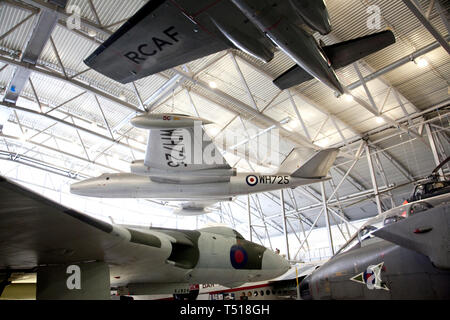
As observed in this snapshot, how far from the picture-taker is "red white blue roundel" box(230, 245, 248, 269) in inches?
260

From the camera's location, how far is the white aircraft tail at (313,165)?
12.4 m

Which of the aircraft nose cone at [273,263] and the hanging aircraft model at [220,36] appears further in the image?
the aircraft nose cone at [273,263]

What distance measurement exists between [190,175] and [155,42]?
6.09 m

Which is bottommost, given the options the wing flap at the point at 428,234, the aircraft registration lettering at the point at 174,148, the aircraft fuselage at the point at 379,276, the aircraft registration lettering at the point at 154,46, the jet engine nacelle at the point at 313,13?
the aircraft fuselage at the point at 379,276

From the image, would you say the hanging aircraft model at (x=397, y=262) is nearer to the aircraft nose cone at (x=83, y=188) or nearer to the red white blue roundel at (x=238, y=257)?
the red white blue roundel at (x=238, y=257)

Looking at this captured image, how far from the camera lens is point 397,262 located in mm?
3355

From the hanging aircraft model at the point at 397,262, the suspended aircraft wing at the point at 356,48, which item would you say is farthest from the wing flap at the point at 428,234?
the suspended aircraft wing at the point at 356,48

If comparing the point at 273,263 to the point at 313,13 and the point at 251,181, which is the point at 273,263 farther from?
the point at 251,181

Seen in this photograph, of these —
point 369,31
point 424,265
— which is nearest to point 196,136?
point 369,31

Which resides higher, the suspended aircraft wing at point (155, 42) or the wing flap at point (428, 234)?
the suspended aircraft wing at point (155, 42)

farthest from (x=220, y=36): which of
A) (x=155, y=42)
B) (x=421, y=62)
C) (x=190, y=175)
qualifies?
(x=421, y=62)

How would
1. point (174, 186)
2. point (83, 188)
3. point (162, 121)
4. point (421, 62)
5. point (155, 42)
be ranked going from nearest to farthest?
point (155, 42)
point (162, 121)
point (421, 62)
point (174, 186)
point (83, 188)

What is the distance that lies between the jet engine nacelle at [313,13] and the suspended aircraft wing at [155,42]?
6.46 feet

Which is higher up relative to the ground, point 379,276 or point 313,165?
point 313,165
